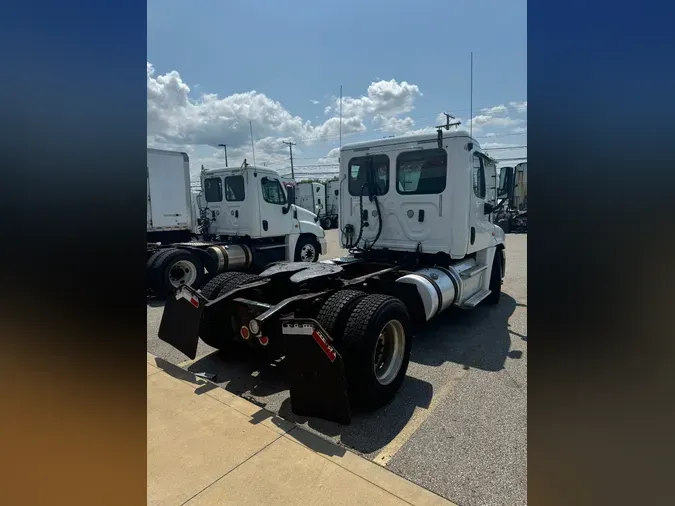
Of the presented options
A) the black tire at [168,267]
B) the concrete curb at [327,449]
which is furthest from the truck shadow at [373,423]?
the black tire at [168,267]

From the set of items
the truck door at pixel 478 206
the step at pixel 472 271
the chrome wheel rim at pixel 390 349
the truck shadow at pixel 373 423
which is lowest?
the truck shadow at pixel 373 423

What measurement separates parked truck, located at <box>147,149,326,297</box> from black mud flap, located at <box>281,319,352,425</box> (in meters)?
6.25

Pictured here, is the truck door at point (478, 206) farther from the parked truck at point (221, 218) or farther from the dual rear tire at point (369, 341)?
the parked truck at point (221, 218)

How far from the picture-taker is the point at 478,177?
5.97 metres

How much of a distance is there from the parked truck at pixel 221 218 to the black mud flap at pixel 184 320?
14.8ft

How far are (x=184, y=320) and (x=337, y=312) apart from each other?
5.71ft

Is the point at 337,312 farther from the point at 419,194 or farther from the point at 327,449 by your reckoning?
the point at 419,194

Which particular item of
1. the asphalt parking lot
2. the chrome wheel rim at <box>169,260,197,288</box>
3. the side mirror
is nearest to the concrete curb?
the asphalt parking lot

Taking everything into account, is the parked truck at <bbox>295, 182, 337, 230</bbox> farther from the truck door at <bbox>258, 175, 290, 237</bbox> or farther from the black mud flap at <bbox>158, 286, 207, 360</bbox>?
the black mud flap at <bbox>158, 286, 207, 360</bbox>

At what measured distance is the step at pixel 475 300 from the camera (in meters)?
5.73

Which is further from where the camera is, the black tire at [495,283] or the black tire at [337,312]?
the black tire at [495,283]

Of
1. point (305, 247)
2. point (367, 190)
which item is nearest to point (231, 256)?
point (305, 247)
